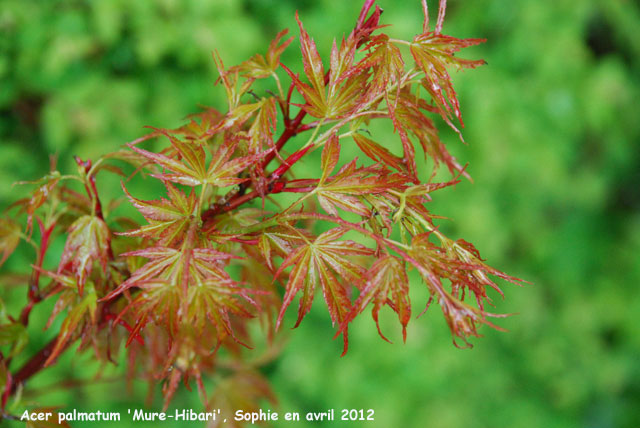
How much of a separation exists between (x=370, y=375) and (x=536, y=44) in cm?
112

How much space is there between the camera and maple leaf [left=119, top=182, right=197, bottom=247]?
A: 45 cm

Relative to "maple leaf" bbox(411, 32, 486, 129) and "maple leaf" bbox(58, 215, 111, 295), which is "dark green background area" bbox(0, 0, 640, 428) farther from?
"maple leaf" bbox(411, 32, 486, 129)

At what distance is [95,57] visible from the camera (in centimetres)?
138

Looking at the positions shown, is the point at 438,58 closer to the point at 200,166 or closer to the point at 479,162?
the point at 200,166

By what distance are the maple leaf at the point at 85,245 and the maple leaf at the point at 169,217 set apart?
0.08m

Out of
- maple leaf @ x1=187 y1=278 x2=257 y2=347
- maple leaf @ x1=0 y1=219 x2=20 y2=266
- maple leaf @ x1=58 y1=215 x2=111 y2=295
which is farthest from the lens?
maple leaf @ x1=0 y1=219 x2=20 y2=266

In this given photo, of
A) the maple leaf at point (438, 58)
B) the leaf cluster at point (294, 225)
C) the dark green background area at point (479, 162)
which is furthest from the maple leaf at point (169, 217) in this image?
the dark green background area at point (479, 162)

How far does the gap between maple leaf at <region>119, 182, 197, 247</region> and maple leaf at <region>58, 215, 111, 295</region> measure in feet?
0.27

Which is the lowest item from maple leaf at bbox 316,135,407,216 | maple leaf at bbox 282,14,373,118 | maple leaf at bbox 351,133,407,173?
maple leaf at bbox 316,135,407,216

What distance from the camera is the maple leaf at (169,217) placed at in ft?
1.48

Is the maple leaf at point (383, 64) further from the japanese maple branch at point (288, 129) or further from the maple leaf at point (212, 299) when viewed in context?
the maple leaf at point (212, 299)

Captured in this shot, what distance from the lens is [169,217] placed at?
Answer: 0.46 m

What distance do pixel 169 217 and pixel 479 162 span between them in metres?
1.38

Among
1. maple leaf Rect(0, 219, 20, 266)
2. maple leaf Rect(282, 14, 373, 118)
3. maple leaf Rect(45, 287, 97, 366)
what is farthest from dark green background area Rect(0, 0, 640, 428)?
maple leaf Rect(282, 14, 373, 118)
